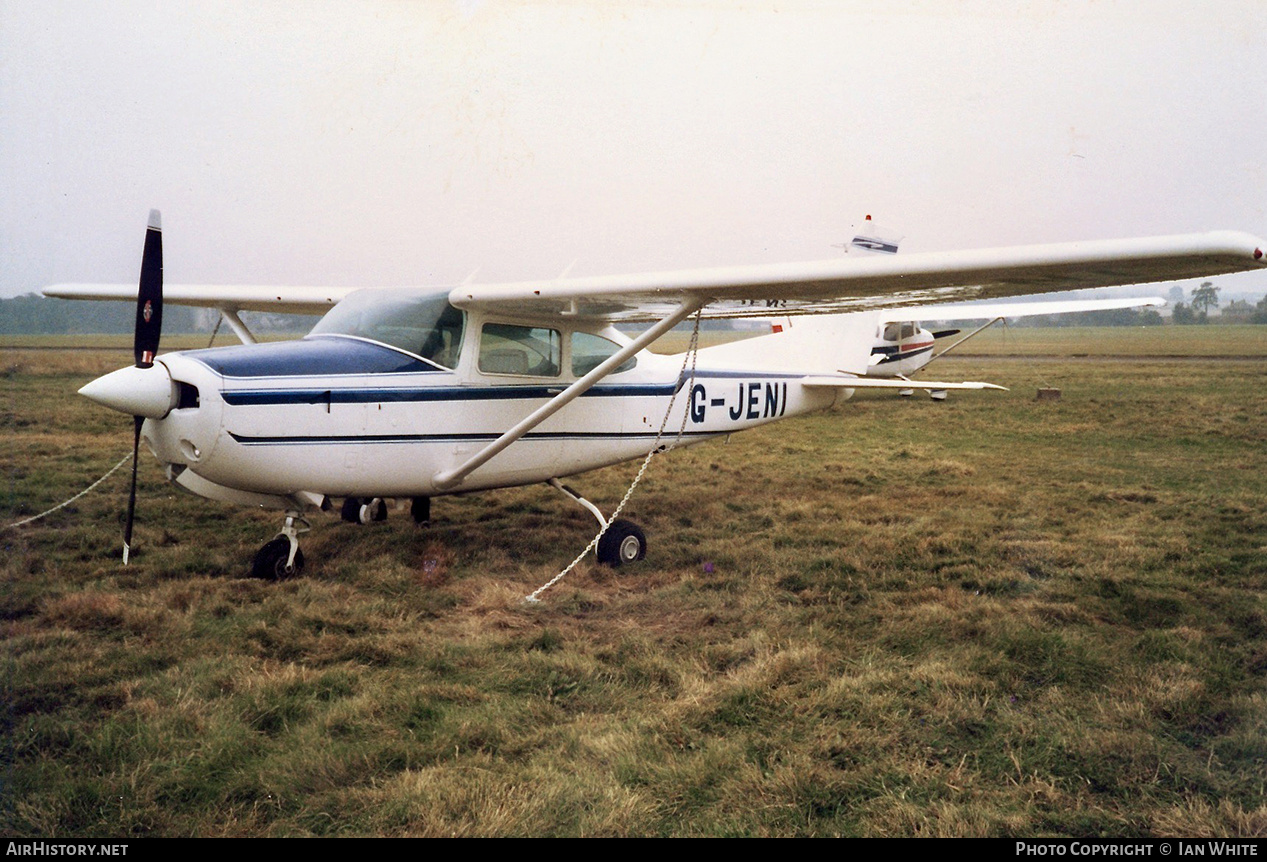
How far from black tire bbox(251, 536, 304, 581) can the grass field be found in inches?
5.2

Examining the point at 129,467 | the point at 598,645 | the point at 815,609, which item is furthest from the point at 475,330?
the point at 129,467

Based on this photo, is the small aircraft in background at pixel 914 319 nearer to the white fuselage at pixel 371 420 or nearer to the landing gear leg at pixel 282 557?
the white fuselage at pixel 371 420

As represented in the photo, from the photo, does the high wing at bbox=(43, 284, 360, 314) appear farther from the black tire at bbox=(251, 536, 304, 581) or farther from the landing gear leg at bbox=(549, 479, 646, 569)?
the landing gear leg at bbox=(549, 479, 646, 569)

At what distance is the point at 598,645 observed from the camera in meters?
3.92

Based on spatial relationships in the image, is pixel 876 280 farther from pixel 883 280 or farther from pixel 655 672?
pixel 655 672

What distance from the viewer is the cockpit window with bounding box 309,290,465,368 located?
4984mm

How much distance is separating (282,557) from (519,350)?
2076 millimetres

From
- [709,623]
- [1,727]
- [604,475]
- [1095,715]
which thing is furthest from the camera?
[604,475]

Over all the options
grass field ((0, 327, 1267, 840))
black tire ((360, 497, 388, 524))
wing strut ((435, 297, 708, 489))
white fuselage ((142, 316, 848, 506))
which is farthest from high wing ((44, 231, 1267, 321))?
black tire ((360, 497, 388, 524))

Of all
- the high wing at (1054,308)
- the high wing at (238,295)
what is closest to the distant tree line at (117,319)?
the high wing at (238,295)

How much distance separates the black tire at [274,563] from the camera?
15.6 ft

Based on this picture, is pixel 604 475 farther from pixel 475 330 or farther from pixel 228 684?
pixel 228 684

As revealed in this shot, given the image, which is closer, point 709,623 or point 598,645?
point 598,645

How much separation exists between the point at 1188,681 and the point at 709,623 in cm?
222
